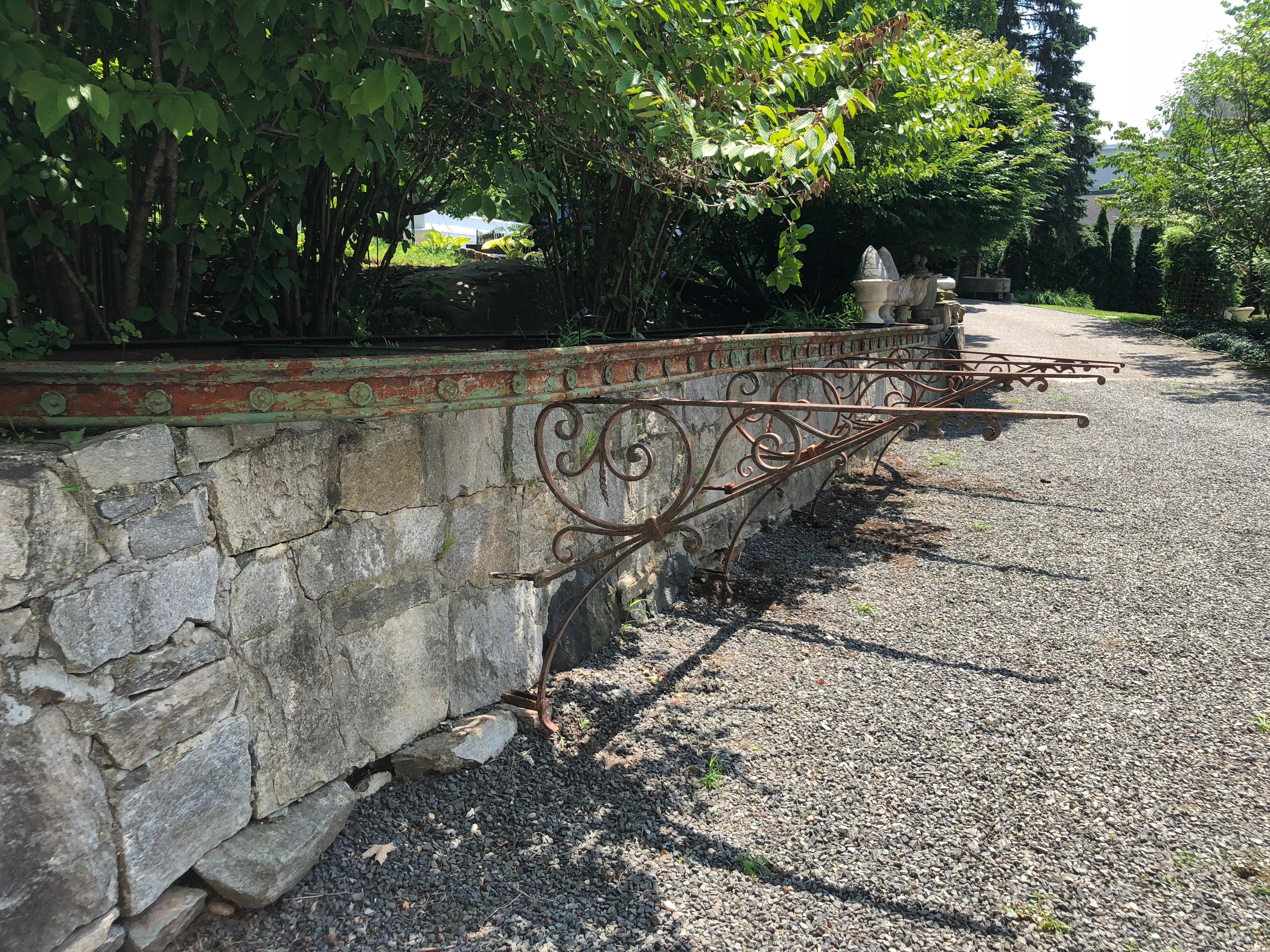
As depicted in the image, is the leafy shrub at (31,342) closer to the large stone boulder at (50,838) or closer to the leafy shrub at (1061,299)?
the large stone boulder at (50,838)

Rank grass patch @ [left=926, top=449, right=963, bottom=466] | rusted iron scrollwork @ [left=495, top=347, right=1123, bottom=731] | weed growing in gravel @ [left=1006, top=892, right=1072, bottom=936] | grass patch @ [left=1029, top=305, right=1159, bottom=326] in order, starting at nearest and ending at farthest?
weed growing in gravel @ [left=1006, top=892, right=1072, bottom=936] → rusted iron scrollwork @ [left=495, top=347, right=1123, bottom=731] → grass patch @ [left=926, top=449, right=963, bottom=466] → grass patch @ [left=1029, top=305, right=1159, bottom=326]

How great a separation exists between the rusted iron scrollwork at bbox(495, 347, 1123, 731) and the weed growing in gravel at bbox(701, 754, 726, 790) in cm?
55

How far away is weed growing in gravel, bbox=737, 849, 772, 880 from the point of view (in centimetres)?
233

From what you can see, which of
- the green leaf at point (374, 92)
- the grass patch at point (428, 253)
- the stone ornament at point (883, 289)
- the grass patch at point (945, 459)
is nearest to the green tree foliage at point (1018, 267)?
the stone ornament at point (883, 289)

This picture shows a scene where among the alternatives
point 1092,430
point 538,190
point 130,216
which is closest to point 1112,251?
point 1092,430

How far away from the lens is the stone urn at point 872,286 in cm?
671

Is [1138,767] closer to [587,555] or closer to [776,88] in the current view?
[587,555]

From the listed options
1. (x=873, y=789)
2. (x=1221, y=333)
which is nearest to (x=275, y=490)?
→ (x=873, y=789)

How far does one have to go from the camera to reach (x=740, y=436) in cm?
487

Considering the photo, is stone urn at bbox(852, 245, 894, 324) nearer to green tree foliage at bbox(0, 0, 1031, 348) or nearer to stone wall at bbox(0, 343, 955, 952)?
green tree foliage at bbox(0, 0, 1031, 348)

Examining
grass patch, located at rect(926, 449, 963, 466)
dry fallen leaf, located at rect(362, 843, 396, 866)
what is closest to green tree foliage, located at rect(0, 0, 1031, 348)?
dry fallen leaf, located at rect(362, 843, 396, 866)

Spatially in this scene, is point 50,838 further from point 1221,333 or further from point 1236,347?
point 1221,333

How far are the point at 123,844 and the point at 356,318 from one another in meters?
2.29

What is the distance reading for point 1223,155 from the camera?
12.6 metres
